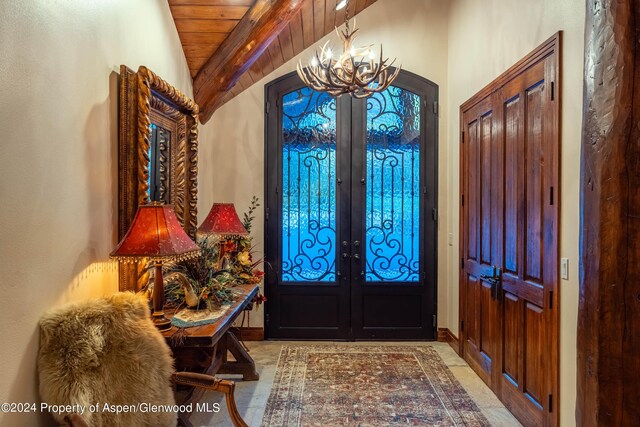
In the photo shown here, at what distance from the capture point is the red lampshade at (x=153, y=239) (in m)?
1.86

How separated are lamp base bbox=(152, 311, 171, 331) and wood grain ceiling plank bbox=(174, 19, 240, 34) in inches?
82.2

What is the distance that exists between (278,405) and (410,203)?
2.37 m

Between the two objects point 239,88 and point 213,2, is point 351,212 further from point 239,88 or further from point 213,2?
point 213,2

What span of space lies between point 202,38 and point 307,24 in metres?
1.00

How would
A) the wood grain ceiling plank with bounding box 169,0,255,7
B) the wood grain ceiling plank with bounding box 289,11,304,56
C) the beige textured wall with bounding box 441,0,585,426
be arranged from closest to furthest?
the beige textured wall with bounding box 441,0,585,426
the wood grain ceiling plank with bounding box 169,0,255,7
the wood grain ceiling plank with bounding box 289,11,304,56

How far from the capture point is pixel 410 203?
171 inches

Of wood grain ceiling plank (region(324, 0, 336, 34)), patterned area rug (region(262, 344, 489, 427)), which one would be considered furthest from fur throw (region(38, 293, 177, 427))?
wood grain ceiling plank (region(324, 0, 336, 34))

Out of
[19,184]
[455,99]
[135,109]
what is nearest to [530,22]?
[455,99]

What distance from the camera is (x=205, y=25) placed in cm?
307

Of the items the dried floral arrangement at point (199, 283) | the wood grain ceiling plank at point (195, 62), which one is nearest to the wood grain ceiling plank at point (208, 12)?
the wood grain ceiling plank at point (195, 62)


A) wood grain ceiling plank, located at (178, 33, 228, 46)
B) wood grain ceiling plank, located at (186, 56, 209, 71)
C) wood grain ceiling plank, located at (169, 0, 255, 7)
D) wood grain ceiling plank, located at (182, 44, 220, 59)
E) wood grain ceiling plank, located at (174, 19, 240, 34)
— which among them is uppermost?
wood grain ceiling plank, located at (169, 0, 255, 7)

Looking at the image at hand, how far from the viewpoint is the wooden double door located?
238 centimetres

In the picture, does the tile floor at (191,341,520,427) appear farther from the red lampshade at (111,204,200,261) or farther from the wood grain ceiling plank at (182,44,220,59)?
the wood grain ceiling plank at (182,44,220,59)

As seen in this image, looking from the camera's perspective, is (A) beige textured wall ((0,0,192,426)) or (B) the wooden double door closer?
(A) beige textured wall ((0,0,192,426))
